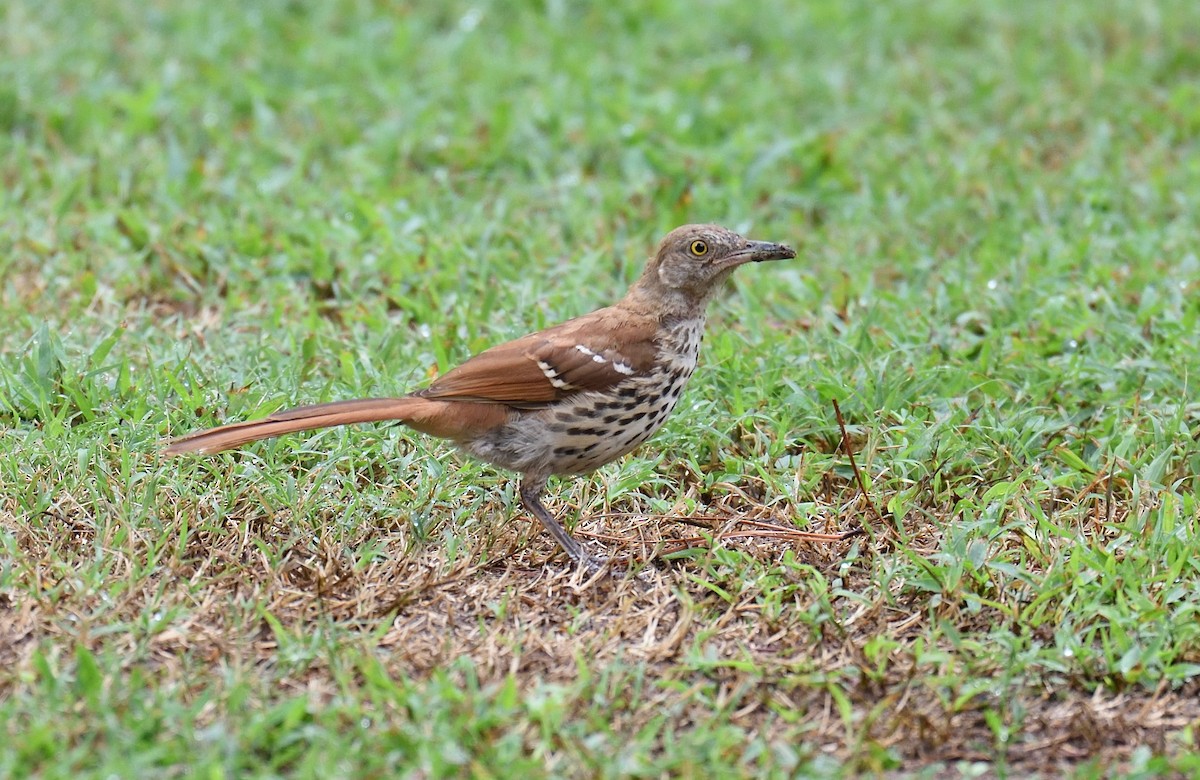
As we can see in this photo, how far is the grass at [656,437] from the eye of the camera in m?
3.52

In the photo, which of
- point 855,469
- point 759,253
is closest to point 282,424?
point 759,253

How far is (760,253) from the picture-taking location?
453cm

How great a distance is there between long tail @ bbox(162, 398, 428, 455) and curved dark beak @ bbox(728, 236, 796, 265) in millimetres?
1168

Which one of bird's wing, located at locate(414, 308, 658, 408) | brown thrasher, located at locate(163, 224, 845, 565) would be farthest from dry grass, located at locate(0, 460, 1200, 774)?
bird's wing, located at locate(414, 308, 658, 408)

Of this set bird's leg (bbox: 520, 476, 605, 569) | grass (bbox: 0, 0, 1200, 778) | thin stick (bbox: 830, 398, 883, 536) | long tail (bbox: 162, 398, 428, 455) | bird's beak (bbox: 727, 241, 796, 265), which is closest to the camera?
grass (bbox: 0, 0, 1200, 778)

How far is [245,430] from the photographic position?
158 inches

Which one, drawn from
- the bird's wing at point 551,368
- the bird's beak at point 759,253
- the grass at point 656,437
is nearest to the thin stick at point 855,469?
the grass at point 656,437

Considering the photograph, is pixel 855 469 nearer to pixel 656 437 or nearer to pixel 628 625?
pixel 656 437

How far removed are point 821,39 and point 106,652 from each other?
5940 millimetres

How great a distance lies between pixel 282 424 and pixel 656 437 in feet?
4.46

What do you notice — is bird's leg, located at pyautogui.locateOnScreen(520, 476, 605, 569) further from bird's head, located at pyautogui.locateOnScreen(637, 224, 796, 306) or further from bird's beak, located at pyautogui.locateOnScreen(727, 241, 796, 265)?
bird's beak, located at pyautogui.locateOnScreen(727, 241, 796, 265)

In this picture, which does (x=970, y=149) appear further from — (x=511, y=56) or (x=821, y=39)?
(x=511, y=56)

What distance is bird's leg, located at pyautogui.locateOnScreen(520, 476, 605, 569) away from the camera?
4203 mm

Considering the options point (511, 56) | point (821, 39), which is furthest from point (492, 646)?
point (821, 39)
